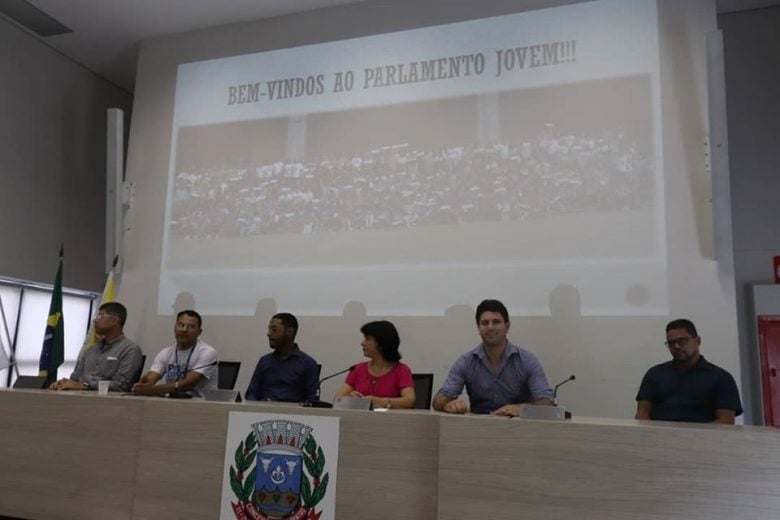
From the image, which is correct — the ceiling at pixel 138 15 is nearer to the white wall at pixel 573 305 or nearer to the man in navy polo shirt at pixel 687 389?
the white wall at pixel 573 305

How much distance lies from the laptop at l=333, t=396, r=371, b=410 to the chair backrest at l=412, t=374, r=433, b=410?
1.03 meters

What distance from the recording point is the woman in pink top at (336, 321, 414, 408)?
2.62 m

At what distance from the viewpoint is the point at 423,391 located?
2916 millimetres

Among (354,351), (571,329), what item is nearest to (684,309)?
(571,329)

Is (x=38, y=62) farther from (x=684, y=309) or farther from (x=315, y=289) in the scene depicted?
(x=684, y=309)

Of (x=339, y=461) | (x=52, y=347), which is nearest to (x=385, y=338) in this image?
(x=339, y=461)

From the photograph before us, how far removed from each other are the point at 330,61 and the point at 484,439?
300cm

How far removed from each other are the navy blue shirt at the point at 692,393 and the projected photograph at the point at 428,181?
739mm

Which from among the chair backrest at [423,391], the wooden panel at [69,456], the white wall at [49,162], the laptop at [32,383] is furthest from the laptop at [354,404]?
the white wall at [49,162]

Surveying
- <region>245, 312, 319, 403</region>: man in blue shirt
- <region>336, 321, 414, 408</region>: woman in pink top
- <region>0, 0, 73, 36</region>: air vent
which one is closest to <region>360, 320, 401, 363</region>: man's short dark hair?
<region>336, 321, 414, 408</region>: woman in pink top

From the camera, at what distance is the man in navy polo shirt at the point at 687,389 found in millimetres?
2463

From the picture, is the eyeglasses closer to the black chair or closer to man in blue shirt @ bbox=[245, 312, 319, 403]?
man in blue shirt @ bbox=[245, 312, 319, 403]

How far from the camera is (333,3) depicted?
13.1 feet

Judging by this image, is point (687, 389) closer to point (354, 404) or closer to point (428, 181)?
point (354, 404)
